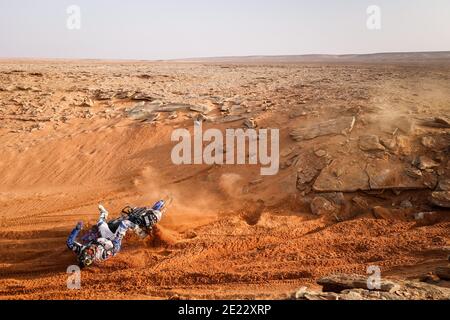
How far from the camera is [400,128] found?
798 centimetres

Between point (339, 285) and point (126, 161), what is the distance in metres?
6.67

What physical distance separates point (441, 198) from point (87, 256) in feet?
19.0

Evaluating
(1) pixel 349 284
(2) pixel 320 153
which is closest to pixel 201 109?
(2) pixel 320 153

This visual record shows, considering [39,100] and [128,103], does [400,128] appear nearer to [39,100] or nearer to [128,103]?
[128,103]

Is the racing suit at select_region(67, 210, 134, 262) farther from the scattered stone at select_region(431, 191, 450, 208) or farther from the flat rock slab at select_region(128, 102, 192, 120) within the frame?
the flat rock slab at select_region(128, 102, 192, 120)

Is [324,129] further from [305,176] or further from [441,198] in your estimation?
[441,198]

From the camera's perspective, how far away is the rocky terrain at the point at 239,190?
17.4ft

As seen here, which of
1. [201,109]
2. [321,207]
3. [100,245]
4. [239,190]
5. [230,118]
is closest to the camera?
[100,245]

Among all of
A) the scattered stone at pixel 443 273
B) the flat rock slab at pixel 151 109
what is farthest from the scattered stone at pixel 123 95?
the scattered stone at pixel 443 273

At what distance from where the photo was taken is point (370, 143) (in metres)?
7.70

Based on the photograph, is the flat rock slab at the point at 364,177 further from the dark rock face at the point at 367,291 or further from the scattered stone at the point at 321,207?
the dark rock face at the point at 367,291

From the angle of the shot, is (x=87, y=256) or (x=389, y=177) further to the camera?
(x=389, y=177)

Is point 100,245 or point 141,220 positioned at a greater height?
point 141,220

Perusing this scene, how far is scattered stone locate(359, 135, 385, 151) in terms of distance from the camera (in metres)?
7.58
